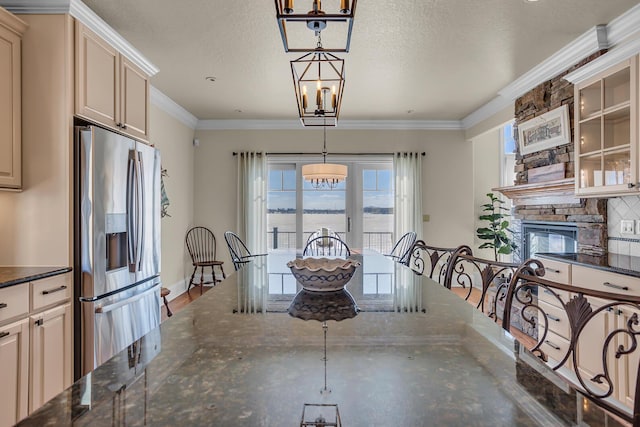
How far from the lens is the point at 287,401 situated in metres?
0.63

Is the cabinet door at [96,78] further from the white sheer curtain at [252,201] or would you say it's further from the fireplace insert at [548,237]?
the fireplace insert at [548,237]

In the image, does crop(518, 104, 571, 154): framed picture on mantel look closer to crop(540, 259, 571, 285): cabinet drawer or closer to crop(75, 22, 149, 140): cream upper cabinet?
crop(540, 259, 571, 285): cabinet drawer

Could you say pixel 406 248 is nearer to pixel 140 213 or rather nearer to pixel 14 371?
pixel 140 213

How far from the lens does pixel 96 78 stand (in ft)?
8.39

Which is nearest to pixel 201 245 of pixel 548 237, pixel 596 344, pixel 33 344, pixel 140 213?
pixel 140 213

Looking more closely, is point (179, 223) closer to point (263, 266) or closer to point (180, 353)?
point (263, 266)

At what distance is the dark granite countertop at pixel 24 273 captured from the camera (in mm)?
1861

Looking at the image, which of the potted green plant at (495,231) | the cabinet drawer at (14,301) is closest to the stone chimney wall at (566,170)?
the potted green plant at (495,231)

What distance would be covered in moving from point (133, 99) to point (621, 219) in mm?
4000

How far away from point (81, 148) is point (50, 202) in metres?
0.38

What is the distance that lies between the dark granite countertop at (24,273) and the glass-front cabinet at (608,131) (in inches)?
144

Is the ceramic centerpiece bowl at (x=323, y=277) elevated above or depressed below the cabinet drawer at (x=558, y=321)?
above

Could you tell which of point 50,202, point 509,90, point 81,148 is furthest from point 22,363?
point 509,90

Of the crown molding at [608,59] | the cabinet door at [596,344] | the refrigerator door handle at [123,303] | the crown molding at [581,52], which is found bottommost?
the cabinet door at [596,344]
